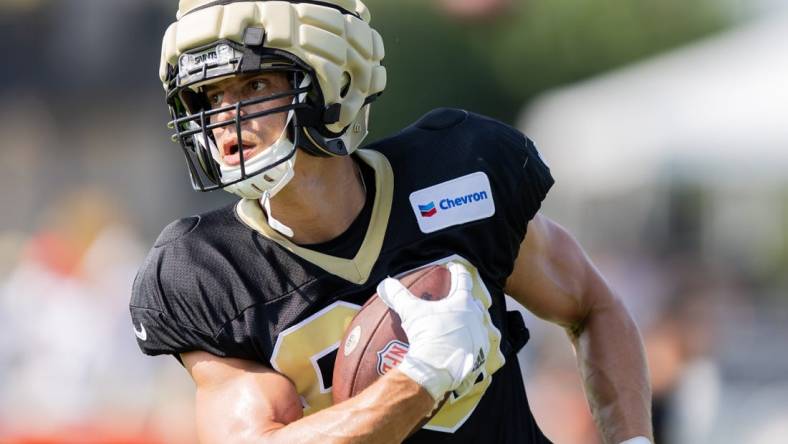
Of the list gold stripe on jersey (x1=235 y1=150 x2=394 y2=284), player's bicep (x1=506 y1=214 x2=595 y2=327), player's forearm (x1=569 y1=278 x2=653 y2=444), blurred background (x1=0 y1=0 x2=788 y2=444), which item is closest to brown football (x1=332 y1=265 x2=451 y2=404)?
gold stripe on jersey (x1=235 y1=150 x2=394 y2=284)

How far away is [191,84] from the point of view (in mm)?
3029

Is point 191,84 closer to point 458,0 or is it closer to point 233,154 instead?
point 233,154

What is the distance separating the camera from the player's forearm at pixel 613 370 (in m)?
3.42

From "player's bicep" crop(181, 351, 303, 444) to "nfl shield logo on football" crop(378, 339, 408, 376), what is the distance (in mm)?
249

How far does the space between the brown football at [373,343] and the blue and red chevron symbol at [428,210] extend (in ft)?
0.78

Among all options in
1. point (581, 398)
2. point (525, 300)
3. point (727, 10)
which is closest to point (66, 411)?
point (581, 398)

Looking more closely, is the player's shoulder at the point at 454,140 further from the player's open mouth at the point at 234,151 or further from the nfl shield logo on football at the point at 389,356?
the nfl shield logo on football at the point at 389,356

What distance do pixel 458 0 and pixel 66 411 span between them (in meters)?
8.38

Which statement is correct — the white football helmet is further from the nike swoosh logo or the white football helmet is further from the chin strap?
the nike swoosh logo

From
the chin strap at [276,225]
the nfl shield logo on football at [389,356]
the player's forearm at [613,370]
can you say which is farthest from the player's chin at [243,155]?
the player's forearm at [613,370]

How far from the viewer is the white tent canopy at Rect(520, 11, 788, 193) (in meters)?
9.20

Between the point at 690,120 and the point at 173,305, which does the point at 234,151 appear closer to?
the point at 173,305

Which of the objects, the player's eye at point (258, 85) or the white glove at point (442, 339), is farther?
the player's eye at point (258, 85)

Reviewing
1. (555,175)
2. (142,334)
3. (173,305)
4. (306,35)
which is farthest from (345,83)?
(555,175)
